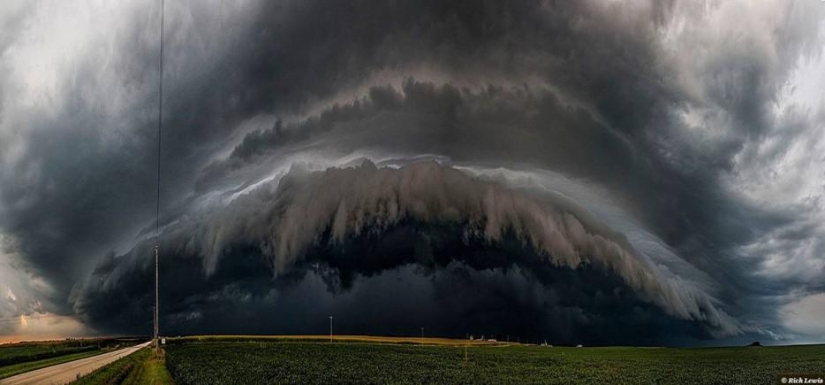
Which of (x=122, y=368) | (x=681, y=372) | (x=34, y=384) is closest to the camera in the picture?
(x=34, y=384)

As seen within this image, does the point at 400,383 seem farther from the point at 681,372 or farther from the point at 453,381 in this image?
the point at 681,372

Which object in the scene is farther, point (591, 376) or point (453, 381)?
point (591, 376)

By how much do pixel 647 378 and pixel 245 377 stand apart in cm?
4077

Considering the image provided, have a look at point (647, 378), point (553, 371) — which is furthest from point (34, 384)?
point (647, 378)

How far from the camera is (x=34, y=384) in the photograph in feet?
201

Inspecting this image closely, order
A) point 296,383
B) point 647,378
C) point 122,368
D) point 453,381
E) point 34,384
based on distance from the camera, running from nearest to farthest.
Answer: point 296,383 < point 453,381 < point 34,384 < point 647,378 < point 122,368

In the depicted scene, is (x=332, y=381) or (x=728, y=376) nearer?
(x=332, y=381)

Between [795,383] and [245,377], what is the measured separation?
49.3 m

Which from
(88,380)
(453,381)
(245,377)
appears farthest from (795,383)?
(88,380)

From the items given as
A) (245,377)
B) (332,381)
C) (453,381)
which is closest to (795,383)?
(453,381)

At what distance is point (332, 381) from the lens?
56344 mm

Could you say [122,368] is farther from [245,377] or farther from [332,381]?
[332,381]

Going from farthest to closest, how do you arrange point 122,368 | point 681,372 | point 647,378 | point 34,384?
point 681,372
point 122,368
point 647,378
point 34,384

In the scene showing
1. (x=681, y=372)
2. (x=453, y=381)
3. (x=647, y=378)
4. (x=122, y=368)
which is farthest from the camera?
(x=681, y=372)
